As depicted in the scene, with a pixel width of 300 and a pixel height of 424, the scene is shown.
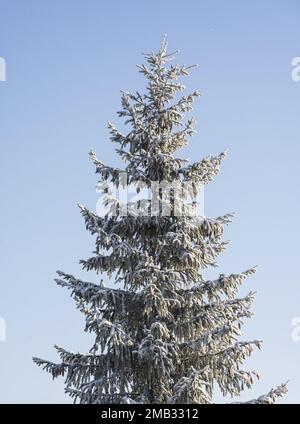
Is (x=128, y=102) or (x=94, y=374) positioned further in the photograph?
(x=128, y=102)

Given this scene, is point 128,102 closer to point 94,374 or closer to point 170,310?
point 170,310

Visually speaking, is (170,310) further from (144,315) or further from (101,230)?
(101,230)

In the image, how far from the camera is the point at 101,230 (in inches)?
762

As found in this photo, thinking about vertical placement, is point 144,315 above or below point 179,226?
below

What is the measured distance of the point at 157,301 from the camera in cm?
1864

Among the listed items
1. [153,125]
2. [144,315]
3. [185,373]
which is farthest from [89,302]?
[153,125]

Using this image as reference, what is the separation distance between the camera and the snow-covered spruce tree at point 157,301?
18.2 m

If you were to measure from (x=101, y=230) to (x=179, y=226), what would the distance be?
2001 mm

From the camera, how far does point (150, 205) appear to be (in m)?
20.2

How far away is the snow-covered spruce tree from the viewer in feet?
59.9

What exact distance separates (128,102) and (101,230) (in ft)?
13.0
